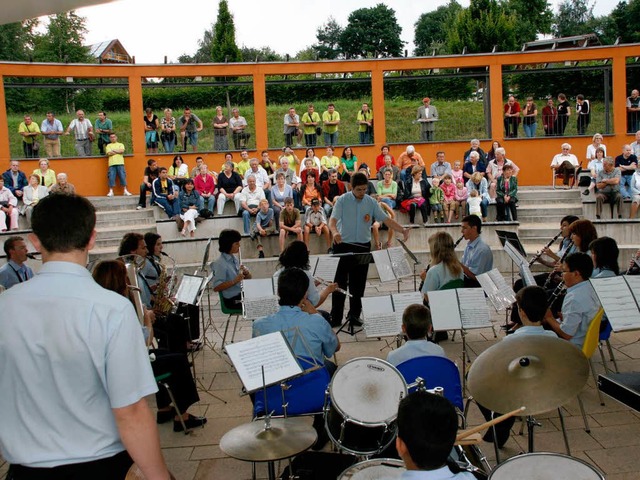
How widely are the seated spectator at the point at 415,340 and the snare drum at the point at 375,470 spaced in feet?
5.34

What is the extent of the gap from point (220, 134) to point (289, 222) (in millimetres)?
6674

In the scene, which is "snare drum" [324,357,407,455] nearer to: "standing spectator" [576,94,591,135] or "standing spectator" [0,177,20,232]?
"standing spectator" [0,177,20,232]

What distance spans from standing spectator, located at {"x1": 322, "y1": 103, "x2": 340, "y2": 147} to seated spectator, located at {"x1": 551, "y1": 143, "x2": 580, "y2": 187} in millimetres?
6026

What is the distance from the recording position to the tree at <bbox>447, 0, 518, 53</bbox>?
37438 millimetres

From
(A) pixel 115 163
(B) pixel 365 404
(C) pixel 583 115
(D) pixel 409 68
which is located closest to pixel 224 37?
(D) pixel 409 68

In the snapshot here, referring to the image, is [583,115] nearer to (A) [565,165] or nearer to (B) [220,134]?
(A) [565,165]

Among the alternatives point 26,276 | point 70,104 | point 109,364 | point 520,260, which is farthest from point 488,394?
point 70,104

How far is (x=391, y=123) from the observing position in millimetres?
24453

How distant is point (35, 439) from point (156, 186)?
43.8 ft

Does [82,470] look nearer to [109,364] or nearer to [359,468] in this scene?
[109,364]

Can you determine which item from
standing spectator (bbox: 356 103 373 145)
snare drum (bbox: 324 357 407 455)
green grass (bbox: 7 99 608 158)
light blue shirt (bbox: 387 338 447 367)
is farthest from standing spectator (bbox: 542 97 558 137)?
snare drum (bbox: 324 357 407 455)

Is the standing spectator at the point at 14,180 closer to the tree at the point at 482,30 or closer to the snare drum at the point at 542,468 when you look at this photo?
the snare drum at the point at 542,468

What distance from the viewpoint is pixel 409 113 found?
24.5m

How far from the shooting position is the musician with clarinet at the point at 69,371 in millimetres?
2326
